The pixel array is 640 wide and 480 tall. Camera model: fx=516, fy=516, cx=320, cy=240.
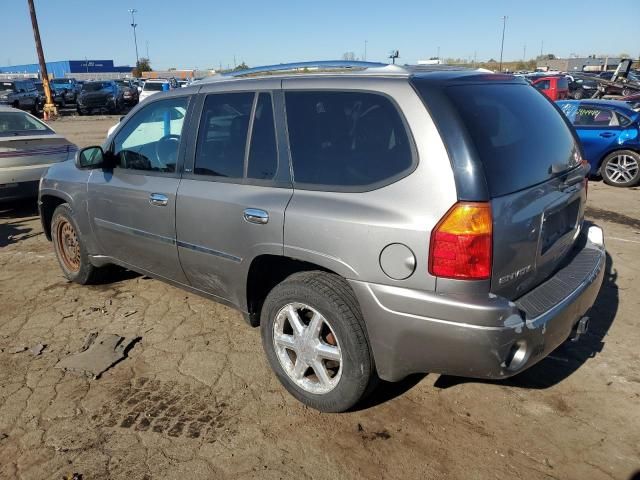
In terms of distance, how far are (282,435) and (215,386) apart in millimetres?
666

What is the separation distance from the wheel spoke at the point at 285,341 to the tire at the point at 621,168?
350 inches

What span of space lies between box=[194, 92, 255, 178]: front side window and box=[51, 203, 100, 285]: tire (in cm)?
189

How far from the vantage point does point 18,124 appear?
785 centimetres

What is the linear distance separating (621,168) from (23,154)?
10023mm

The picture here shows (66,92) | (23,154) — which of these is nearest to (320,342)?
(23,154)

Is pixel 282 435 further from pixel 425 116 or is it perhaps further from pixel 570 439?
pixel 425 116

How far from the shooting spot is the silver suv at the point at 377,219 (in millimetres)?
2344

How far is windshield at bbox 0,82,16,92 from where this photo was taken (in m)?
28.9

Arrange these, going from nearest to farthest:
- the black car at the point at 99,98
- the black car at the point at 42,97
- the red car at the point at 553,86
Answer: the red car at the point at 553,86
the black car at the point at 99,98
the black car at the point at 42,97

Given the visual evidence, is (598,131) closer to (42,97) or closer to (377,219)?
(377,219)

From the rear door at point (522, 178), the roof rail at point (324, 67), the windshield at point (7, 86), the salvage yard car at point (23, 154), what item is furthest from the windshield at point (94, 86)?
the rear door at point (522, 178)

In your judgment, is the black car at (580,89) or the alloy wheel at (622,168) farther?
the black car at (580,89)

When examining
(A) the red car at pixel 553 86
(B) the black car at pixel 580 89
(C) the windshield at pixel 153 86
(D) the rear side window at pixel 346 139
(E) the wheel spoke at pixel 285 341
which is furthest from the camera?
(B) the black car at pixel 580 89

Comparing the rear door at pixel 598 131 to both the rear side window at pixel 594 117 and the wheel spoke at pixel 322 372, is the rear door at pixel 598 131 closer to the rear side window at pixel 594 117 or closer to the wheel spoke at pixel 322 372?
the rear side window at pixel 594 117
